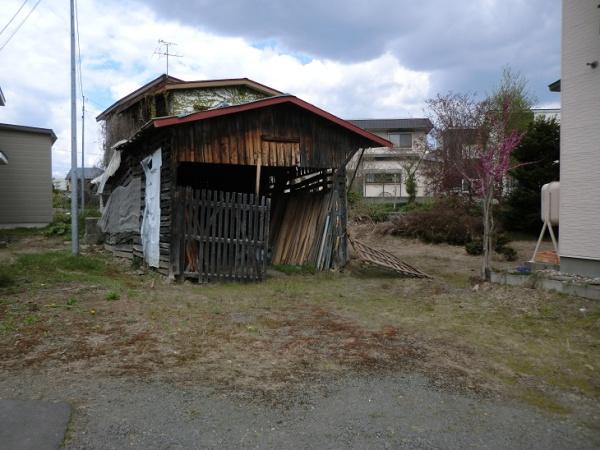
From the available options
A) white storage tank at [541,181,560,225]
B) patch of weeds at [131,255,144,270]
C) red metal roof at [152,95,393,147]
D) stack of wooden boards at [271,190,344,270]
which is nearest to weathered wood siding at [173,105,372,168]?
red metal roof at [152,95,393,147]

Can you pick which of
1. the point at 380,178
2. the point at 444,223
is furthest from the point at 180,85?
the point at 380,178

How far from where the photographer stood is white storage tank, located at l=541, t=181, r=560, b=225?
9.13 m

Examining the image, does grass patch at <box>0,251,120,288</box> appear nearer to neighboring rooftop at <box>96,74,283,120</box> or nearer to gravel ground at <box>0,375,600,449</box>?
gravel ground at <box>0,375,600,449</box>

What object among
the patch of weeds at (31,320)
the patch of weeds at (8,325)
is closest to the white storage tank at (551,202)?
the patch of weeds at (31,320)

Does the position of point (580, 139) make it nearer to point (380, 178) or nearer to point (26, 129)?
point (26, 129)

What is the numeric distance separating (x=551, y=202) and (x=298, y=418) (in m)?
7.64

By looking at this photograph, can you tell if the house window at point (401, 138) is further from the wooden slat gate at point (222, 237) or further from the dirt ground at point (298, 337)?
the wooden slat gate at point (222, 237)

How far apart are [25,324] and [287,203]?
8.10m

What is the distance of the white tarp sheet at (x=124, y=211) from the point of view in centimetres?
1240

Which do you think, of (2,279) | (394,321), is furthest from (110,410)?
(2,279)

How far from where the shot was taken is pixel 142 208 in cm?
1188

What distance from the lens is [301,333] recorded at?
5.91 metres

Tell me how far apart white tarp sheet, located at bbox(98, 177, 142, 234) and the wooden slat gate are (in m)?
3.27

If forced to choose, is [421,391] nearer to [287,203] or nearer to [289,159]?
[289,159]
